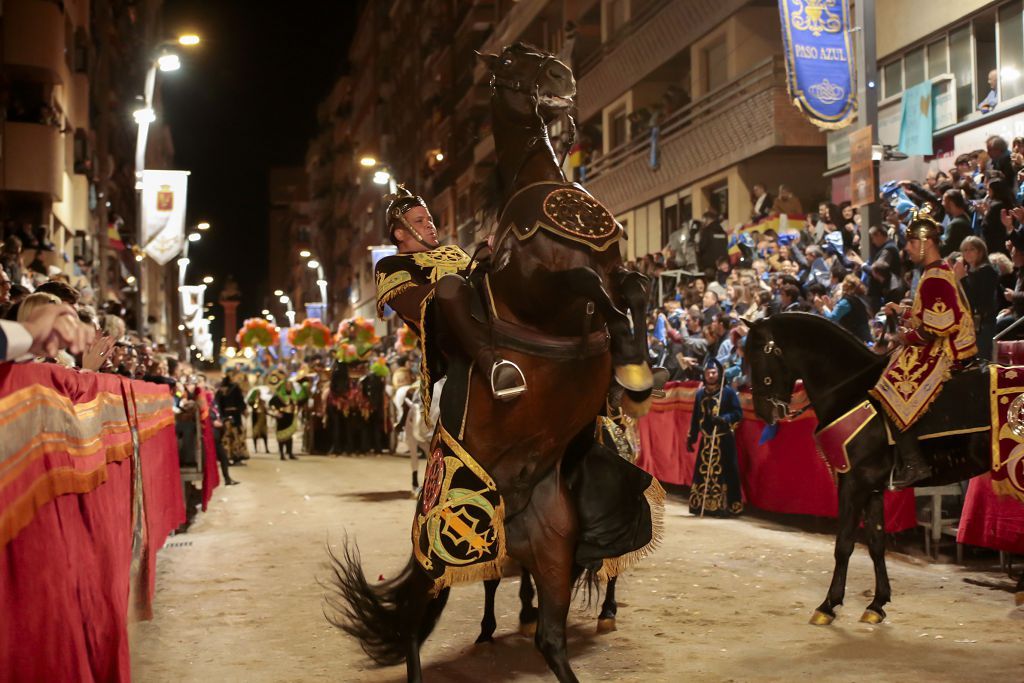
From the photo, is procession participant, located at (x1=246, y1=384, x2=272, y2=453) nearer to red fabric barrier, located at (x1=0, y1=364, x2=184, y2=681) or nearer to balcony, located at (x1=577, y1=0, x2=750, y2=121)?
balcony, located at (x1=577, y1=0, x2=750, y2=121)

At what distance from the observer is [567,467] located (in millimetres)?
5602

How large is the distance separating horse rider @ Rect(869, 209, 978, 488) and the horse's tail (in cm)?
421

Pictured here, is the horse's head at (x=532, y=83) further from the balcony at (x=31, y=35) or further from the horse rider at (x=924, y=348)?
the balcony at (x=31, y=35)

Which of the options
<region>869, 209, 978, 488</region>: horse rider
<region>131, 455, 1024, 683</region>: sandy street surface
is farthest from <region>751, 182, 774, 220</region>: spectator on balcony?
<region>869, 209, 978, 488</region>: horse rider

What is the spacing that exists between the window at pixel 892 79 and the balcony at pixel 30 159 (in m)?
19.6

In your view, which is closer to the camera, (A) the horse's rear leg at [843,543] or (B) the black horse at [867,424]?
(A) the horse's rear leg at [843,543]

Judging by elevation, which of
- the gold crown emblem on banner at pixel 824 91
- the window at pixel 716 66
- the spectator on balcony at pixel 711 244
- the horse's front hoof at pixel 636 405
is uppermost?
the window at pixel 716 66

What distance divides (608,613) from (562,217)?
3.54 metres

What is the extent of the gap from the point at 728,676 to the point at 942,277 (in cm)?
349

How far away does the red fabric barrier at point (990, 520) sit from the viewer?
8758mm

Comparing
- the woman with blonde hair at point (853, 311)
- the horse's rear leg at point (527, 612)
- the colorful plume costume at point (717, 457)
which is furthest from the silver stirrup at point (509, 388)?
the woman with blonde hair at point (853, 311)

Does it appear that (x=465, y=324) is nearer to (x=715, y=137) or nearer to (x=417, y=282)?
(x=417, y=282)

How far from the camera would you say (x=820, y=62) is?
17547 millimetres

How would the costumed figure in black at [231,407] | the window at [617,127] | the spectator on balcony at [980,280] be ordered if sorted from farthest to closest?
the window at [617,127] < the costumed figure in black at [231,407] < the spectator on balcony at [980,280]
